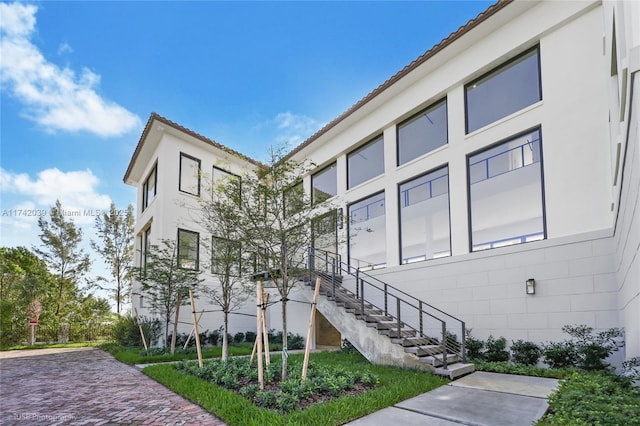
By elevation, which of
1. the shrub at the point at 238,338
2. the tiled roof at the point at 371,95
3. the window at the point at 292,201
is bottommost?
the shrub at the point at 238,338

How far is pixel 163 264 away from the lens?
11.7m

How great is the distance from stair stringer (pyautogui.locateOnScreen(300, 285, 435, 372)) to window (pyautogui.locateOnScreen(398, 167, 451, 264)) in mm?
2759

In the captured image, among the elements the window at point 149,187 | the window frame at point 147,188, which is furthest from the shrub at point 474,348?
the window at point 149,187

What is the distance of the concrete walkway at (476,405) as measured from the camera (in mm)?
4352

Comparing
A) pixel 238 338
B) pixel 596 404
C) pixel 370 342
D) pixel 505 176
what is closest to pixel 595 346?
pixel 596 404

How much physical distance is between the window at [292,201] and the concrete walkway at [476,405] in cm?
370

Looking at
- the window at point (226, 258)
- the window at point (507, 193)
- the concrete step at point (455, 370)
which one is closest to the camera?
the concrete step at point (455, 370)

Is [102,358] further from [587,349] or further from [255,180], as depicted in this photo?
[587,349]

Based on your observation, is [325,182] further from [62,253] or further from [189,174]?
[62,253]

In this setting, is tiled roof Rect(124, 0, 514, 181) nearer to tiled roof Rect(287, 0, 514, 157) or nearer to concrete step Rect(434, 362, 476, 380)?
tiled roof Rect(287, 0, 514, 157)

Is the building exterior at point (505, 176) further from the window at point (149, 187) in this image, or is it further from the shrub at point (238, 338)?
the window at point (149, 187)

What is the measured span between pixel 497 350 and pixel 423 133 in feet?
19.8

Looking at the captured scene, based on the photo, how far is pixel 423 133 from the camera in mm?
10820

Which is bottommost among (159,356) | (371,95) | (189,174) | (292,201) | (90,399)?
(159,356)
